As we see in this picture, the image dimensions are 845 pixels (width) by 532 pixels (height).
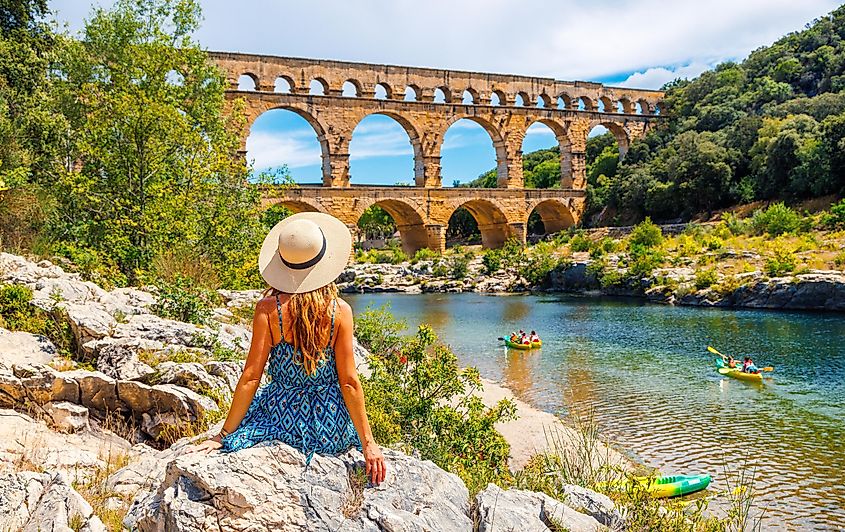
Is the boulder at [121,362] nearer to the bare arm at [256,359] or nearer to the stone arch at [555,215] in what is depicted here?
the bare arm at [256,359]

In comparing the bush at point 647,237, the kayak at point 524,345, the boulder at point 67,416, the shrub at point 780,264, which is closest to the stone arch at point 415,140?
the bush at point 647,237

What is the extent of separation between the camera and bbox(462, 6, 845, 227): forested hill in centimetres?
2694

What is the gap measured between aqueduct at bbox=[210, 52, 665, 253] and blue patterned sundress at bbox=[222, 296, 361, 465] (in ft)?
81.7

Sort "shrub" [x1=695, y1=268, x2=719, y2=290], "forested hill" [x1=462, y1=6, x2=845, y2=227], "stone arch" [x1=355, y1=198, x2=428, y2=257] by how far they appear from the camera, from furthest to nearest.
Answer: "stone arch" [x1=355, y1=198, x2=428, y2=257]
"forested hill" [x1=462, y1=6, x2=845, y2=227]
"shrub" [x1=695, y1=268, x2=719, y2=290]

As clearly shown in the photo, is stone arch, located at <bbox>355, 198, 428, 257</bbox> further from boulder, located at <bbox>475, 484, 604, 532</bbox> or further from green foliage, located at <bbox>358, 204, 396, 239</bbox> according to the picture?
boulder, located at <bbox>475, 484, 604, 532</bbox>

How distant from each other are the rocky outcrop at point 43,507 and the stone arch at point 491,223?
3016 centimetres

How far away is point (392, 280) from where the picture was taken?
28.7m

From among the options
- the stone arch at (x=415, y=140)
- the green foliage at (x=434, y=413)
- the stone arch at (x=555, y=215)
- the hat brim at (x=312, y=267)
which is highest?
the stone arch at (x=415, y=140)

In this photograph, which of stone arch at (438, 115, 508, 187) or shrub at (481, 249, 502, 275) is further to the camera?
stone arch at (438, 115, 508, 187)

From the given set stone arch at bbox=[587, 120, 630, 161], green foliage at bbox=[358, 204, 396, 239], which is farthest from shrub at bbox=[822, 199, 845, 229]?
green foliage at bbox=[358, 204, 396, 239]

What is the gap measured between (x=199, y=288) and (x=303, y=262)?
636 cm

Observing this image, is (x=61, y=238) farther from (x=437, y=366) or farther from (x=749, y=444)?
(x=749, y=444)

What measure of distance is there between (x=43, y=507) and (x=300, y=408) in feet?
3.54

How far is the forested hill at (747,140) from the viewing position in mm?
26938
